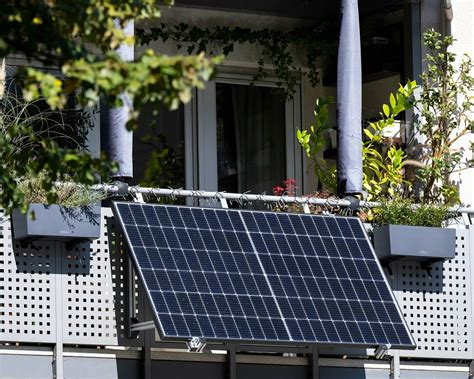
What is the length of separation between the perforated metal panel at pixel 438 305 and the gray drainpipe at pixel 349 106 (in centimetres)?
89

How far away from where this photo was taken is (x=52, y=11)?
7.64 m

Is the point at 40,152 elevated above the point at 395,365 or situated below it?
above

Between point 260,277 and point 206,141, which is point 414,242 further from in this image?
point 206,141

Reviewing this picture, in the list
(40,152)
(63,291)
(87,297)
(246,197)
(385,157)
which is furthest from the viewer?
(385,157)

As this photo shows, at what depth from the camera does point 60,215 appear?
1181 centimetres

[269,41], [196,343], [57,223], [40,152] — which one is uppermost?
[269,41]

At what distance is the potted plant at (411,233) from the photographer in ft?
42.9

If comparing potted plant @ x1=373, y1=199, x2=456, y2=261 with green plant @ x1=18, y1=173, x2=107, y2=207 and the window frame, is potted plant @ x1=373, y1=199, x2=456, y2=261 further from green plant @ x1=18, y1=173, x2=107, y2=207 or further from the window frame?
the window frame

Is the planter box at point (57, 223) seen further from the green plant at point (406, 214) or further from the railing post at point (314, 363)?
the green plant at point (406, 214)

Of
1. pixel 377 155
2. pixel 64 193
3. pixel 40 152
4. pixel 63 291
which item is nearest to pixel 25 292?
pixel 63 291

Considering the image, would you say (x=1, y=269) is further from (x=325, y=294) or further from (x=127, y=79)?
(x=127, y=79)

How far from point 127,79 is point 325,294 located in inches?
218

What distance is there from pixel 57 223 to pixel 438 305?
352cm

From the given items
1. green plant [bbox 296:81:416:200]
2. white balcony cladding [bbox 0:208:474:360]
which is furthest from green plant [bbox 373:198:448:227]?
white balcony cladding [bbox 0:208:474:360]
